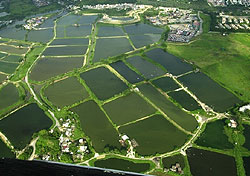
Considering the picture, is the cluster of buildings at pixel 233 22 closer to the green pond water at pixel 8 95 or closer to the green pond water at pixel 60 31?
the green pond water at pixel 60 31

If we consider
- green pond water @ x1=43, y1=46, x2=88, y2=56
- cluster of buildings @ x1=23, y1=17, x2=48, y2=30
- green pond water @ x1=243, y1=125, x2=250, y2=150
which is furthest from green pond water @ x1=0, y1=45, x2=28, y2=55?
green pond water @ x1=243, y1=125, x2=250, y2=150

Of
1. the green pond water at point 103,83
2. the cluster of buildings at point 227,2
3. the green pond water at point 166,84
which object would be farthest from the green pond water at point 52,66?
the cluster of buildings at point 227,2

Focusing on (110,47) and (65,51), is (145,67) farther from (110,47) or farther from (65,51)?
(65,51)

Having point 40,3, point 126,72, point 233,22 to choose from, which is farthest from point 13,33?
point 233,22

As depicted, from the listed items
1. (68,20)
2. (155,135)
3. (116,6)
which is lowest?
(155,135)

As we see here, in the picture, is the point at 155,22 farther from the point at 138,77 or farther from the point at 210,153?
the point at 210,153

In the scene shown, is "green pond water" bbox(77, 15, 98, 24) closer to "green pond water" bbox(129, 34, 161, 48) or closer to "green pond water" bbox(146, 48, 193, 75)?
"green pond water" bbox(129, 34, 161, 48)
